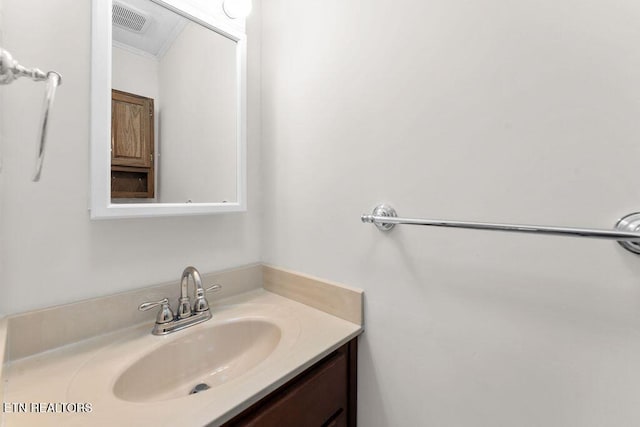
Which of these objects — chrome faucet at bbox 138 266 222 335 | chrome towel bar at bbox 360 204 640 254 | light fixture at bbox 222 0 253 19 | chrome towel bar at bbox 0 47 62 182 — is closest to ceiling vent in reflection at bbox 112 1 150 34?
light fixture at bbox 222 0 253 19

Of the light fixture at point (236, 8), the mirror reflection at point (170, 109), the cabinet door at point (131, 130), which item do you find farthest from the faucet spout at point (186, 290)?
the light fixture at point (236, 8)

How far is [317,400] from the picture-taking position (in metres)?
0.73

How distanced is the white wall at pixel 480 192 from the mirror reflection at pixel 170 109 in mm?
327

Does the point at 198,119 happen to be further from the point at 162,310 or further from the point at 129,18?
the point at 162,310

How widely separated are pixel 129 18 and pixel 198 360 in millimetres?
1063

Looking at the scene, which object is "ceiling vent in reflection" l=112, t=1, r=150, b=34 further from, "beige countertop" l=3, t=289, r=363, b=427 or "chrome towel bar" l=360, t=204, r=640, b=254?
"chrome towel bar" l=360, t=204, r=640, b=254

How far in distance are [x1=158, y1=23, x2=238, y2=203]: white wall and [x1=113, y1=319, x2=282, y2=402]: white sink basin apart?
1.51ft

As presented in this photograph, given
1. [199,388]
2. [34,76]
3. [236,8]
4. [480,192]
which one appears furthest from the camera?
[236,8]

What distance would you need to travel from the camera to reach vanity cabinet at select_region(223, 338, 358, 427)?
23.5 inches

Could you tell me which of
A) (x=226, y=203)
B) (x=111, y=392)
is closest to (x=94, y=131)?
(x=226, y=203)

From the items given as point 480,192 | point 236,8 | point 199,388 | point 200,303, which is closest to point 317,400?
point 199,388

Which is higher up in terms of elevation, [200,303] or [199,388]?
[200,303]

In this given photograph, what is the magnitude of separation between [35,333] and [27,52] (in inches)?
27.8

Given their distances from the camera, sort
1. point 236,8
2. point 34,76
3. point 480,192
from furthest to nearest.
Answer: point 236,8 → point 480,192 → point 34,76
